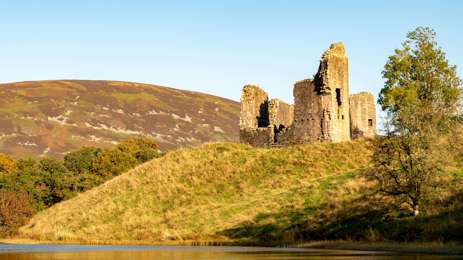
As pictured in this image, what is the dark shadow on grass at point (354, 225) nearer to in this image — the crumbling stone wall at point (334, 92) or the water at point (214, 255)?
the water at point (214, 255)

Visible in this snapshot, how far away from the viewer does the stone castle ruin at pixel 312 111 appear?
237ft

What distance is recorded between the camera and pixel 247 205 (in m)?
53.9

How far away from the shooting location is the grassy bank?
4128 cm

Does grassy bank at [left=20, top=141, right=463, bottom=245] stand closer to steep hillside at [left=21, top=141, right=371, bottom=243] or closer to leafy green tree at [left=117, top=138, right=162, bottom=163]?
steep hillside at [left=21, top=141, right=371, bottom=243]

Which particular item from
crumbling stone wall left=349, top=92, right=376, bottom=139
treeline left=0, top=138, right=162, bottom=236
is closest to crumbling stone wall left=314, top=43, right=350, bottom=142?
crumbling stone wall left=349, top=92, right=376, bottom=139

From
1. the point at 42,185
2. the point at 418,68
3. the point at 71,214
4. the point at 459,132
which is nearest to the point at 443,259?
the point at 459,132

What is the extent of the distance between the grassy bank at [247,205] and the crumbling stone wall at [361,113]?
17.0m

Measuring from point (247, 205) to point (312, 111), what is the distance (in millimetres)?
21814

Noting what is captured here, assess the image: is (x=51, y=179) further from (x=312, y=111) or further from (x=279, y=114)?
(x=312, y=111)

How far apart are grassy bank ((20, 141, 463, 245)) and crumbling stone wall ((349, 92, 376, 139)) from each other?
17.0 metres

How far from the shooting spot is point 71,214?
61656 mm

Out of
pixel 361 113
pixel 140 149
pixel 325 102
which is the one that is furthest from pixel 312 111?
pixel 140 149

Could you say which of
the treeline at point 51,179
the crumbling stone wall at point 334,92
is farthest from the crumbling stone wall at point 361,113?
the treeline at point 51,179

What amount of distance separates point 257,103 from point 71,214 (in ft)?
89.3
